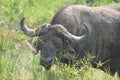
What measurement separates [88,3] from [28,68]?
8590mm

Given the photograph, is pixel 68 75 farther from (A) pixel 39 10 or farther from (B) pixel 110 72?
(A) pixel 39 10

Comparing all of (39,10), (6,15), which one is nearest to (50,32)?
(6,15)

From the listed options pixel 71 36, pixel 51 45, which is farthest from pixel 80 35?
pixel 51 45

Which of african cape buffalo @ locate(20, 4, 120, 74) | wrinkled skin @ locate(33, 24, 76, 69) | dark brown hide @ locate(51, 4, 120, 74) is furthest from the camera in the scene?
dark brown hide @ locate(51, 4, 120, 74)

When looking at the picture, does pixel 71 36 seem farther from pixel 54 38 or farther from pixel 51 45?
pixel 51 45

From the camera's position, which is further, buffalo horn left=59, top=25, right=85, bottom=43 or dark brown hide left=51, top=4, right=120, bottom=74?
dark brown hide left=51, top=4, right=120, bottom=74

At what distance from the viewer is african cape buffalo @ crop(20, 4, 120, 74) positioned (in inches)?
348

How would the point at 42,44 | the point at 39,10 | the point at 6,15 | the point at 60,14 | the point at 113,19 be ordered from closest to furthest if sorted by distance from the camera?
the point at 42,44
the point at 60,14
the point at 113,19
the point at 6,15
the point at 39,10

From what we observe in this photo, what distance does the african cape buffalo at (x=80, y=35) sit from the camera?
8.84m

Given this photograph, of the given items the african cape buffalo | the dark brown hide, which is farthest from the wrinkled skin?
the dark brown hide

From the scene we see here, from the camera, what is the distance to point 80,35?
9.38 m

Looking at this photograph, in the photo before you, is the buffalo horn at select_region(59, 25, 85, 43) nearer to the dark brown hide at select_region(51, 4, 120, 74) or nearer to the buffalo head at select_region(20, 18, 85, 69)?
the buffalo head at select_region(20, 18, 85, 69)

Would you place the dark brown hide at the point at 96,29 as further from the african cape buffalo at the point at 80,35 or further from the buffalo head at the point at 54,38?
the buffalo head at the point at 54,38

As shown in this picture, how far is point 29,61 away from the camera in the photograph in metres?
8.09
